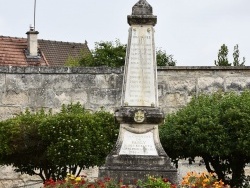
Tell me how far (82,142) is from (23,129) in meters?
1.14

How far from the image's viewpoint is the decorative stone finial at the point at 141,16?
13.9 metres

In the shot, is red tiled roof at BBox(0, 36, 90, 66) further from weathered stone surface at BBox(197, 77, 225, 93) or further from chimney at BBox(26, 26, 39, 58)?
weathered stone surface at BBox(197, 77, 225, 93)

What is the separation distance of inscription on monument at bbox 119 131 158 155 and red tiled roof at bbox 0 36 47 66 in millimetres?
23269

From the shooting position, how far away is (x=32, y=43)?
4138 cm

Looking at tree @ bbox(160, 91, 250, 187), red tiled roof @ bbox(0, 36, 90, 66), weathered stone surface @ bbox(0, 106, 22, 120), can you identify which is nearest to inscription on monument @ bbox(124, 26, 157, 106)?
tree @ bbox(160, 91, 250, 187)

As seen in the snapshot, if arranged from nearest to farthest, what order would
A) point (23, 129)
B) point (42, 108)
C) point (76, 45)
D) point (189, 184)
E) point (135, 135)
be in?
point (189, 184)
point (135, 135)
point (23, 129)
point (42, 108)
point (76, 45)

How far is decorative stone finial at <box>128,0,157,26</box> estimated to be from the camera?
45.5ft

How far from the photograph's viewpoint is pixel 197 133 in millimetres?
14320

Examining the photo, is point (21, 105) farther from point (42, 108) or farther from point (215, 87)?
point (215, 87)

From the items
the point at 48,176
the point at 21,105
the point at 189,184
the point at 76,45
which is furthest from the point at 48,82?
the point at 76,45

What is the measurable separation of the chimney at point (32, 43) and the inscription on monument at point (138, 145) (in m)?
27.3

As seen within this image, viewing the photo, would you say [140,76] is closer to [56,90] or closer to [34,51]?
[56,90]

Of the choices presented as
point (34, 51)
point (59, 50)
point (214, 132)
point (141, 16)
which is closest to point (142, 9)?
point (141, 16)

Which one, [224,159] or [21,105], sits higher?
[21,105]
